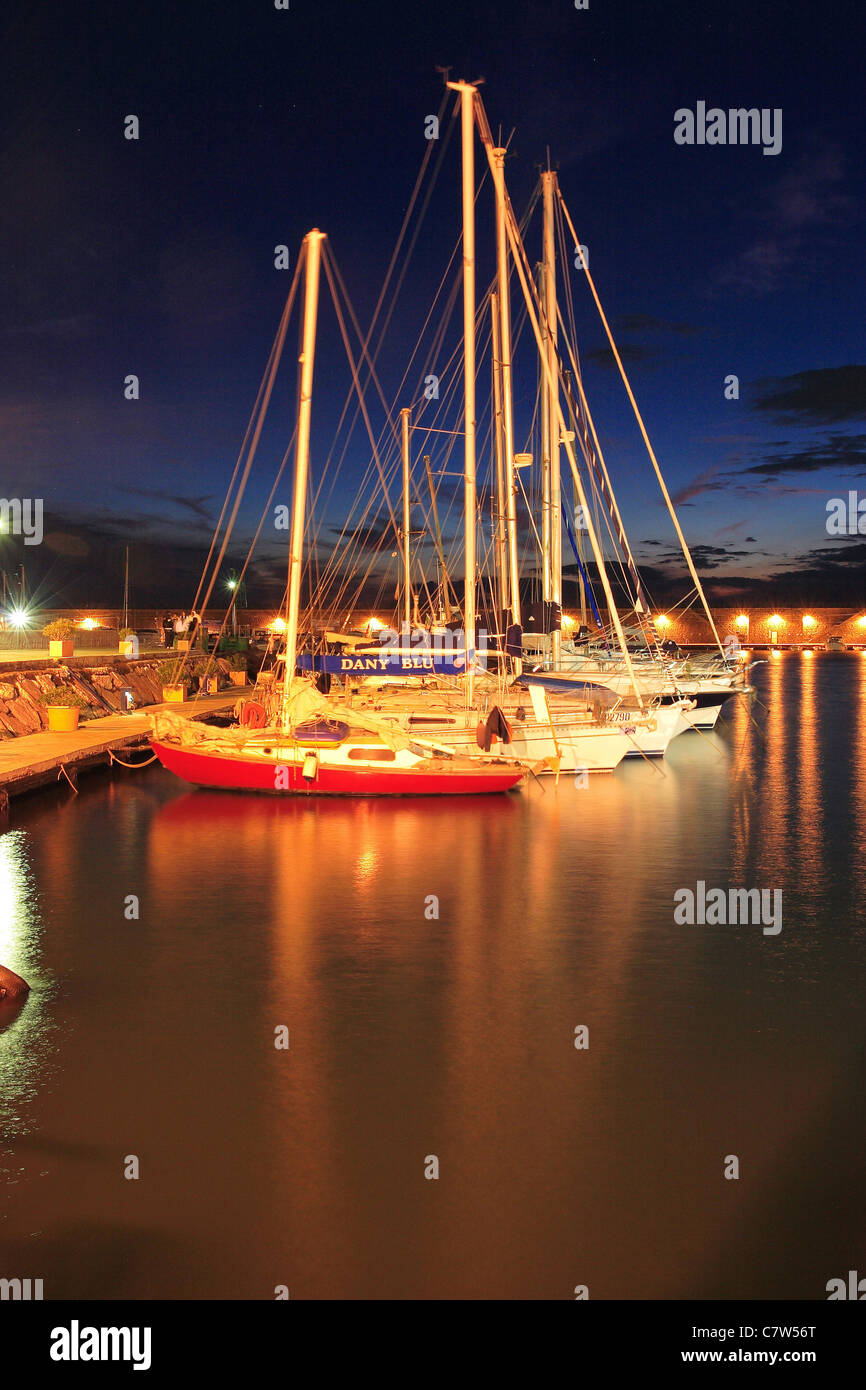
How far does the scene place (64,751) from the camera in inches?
1057

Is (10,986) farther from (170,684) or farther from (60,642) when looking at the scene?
(170,684)

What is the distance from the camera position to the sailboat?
23.6 meters

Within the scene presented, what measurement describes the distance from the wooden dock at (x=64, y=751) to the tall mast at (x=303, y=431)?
19.1 ft

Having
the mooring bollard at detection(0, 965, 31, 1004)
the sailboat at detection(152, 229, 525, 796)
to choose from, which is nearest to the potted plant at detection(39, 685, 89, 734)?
the sailboat at detection(152, 229, 525, 796)

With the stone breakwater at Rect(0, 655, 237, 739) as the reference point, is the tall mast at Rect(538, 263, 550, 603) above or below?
above

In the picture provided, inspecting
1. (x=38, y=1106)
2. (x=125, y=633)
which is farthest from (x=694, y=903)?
(x=125, y=633)

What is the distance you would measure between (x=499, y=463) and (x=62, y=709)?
1481 cm

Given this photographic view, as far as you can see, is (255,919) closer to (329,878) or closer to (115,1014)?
(329,878)

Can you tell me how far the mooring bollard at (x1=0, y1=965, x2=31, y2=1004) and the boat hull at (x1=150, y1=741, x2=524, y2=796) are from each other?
11649mm

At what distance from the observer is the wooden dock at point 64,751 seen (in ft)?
78.2

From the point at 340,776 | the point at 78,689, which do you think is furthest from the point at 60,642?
the point at 340,776

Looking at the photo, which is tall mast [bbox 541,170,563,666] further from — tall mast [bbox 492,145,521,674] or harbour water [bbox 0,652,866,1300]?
harbour water [bbox 0,652,866,1300]

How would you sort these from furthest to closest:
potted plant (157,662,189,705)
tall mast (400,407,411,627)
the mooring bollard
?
tall mast (400,407,411,627)
potted plant (157,662,189,705)
the mooring bollard
